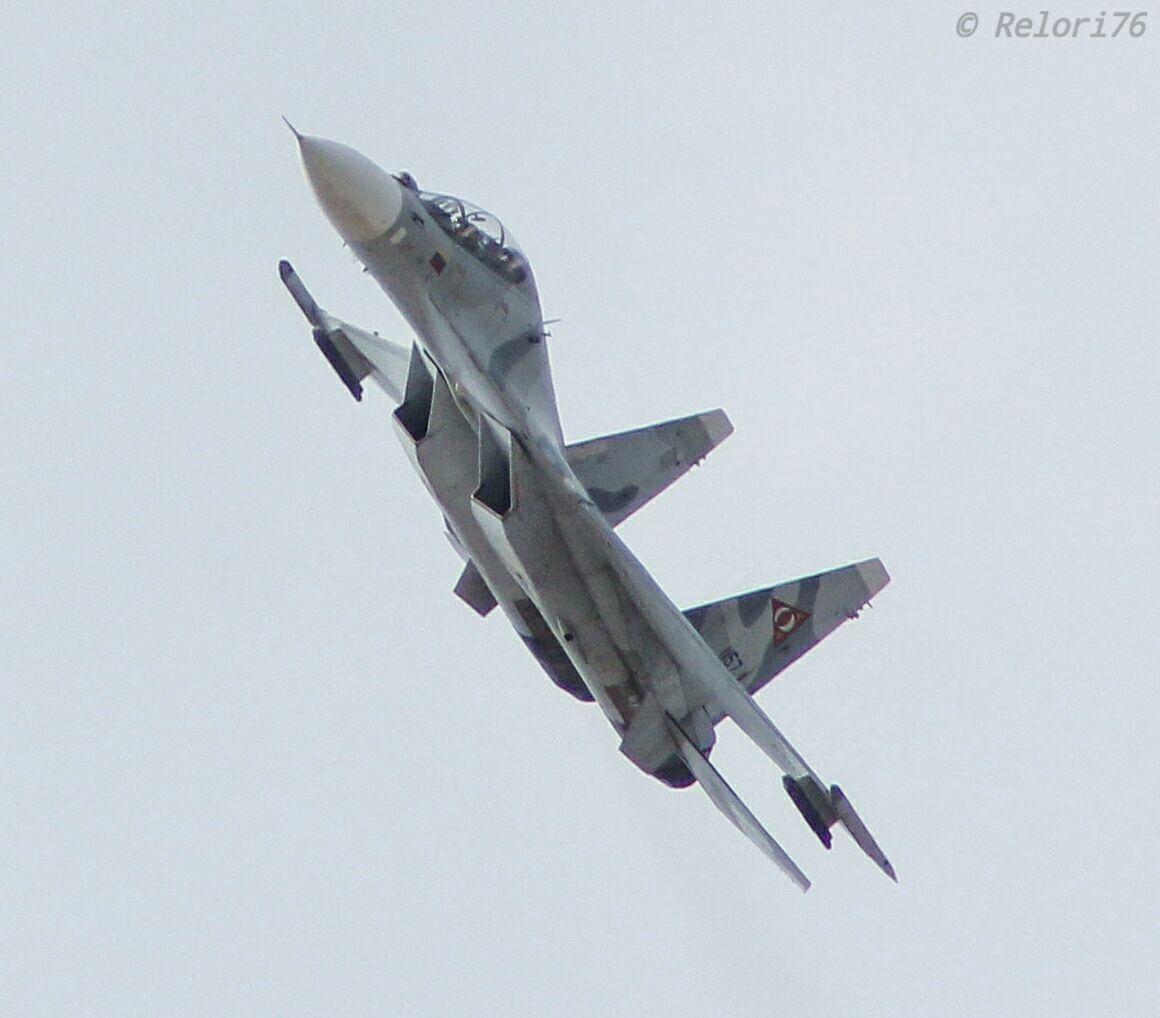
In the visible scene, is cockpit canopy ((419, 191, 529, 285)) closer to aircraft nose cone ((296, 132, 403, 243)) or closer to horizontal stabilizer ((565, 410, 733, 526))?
aircraft nose cone ((296, 132, 403, 243))

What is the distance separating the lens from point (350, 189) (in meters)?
24.6

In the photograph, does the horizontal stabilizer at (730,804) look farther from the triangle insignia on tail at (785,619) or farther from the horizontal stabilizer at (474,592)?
the horizontal stabilizer at (474,592)

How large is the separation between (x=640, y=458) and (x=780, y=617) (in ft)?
8.08

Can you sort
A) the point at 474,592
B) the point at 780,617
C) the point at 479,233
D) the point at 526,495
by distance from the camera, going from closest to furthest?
the point at 526,495 < the point at 479,233 < the point at 474,592 < the point at 780,617

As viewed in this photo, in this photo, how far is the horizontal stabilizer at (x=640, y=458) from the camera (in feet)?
91.4

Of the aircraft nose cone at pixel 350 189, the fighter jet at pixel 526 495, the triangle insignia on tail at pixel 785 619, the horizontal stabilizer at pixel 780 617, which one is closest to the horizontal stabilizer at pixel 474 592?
the fighter jet at pixel 526 495

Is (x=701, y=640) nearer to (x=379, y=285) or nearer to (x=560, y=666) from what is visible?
(x=560, y=666)

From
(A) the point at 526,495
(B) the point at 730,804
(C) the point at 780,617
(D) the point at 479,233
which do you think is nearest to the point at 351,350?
(D) the point at 479,233

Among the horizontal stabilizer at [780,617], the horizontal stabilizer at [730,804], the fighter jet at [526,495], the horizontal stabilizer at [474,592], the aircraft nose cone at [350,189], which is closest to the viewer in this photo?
the aircraft nose cone at [350,189]

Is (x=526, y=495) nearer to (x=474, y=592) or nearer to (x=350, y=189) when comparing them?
(x=474, y=592)

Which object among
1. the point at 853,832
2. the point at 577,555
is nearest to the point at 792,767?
the point at 853,832

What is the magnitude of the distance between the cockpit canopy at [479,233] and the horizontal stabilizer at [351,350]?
234 centimetres

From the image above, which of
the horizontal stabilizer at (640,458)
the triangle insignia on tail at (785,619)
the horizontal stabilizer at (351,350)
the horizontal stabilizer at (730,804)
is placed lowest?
the horizontal stabilizer at (730,804)

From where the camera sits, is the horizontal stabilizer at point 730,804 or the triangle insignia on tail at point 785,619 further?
the triangle insignia on tail at point 785,619
